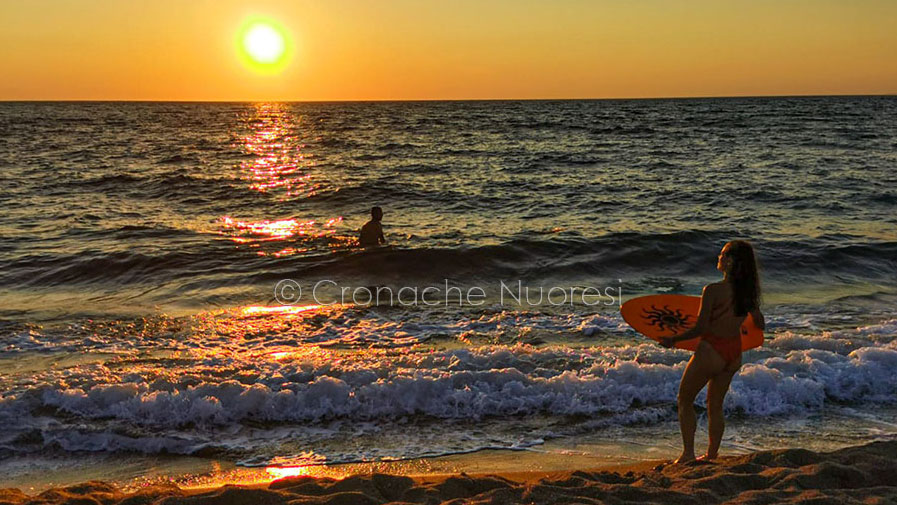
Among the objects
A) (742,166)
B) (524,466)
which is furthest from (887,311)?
(742,166)

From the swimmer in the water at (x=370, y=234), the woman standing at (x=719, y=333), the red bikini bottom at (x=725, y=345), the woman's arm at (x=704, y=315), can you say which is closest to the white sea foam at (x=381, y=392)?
the woman standing at (x=719, y=333)

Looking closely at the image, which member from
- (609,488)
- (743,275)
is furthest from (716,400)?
(609,488)

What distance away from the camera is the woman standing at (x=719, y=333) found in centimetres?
507

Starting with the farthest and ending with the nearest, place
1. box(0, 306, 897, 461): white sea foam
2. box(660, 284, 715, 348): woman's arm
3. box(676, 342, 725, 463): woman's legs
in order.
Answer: box(0, 306, 897, 461): white sea foam
box(676, 342, 725, 463): woman's legs
box(660, 284, 715, 348): woman's arm

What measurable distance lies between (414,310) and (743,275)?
6829 mm

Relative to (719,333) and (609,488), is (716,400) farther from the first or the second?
(609,488)

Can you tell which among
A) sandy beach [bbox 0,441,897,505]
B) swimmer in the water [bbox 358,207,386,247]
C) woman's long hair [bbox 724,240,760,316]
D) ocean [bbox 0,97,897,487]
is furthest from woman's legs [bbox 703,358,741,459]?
swimmer in the water [bbox 358,207,386,247]

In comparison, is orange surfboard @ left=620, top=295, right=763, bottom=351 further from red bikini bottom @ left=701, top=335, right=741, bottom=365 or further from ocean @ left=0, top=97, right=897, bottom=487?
ocean @ left=0, top=97, right=897, bottom=487

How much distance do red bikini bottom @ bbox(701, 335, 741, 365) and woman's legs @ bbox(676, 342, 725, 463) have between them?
34 millimetres

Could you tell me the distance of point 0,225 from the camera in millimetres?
17969

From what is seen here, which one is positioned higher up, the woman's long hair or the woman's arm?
the woman's long hair

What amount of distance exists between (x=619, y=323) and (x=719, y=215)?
10345 millimetres

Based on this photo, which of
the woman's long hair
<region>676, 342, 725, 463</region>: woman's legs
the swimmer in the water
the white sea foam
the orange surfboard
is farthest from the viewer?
the swimmer in the water

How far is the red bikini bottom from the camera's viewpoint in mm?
5266
